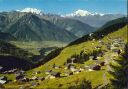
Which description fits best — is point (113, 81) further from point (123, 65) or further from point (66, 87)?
point (66, 87)

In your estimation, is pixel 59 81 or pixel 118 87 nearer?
pixel 118 87

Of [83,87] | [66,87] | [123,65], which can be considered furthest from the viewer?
[66,87]

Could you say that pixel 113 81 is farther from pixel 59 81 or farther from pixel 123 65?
pixel 59 81

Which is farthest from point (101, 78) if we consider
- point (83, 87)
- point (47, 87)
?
point (83, 87)

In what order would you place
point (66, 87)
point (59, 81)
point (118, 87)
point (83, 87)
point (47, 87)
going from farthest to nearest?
point (59, 81) → point (47, 87) → point (66, 87) → point (83, 87) → point (118, 87)

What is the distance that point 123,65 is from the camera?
298ft

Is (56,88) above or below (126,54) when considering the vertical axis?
below

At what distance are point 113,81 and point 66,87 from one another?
8111 cm

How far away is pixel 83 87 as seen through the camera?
101 metres

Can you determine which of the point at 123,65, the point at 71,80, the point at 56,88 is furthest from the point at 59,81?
the point at 123,65

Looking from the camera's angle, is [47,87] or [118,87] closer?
[118,87]

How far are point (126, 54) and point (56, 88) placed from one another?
255 feet

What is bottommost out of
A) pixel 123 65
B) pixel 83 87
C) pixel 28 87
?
pixel 28 87

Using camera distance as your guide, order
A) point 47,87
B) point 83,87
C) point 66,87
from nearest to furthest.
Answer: point 83,87
point 66,87
point 47,87
